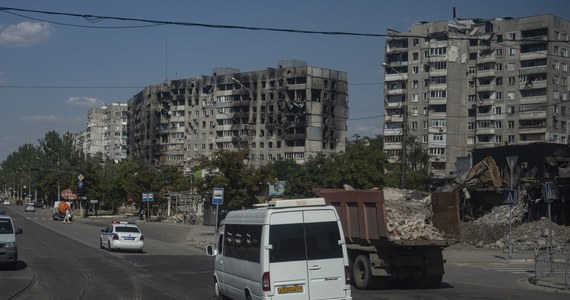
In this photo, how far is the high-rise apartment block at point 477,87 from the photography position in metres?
98.6

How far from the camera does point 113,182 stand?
94.7 meters

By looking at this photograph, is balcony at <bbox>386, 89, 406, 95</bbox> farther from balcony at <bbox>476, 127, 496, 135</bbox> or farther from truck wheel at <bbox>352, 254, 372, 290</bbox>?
truck wheel at <bbox>352, 254, 372, 290</bbox>

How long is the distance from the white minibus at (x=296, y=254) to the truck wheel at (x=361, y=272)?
22.3 ft

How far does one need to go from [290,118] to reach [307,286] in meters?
115

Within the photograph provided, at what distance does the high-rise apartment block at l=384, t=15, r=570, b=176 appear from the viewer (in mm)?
98562

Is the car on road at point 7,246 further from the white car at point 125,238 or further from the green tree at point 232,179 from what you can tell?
the green tree at point 232,179

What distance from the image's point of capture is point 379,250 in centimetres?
1973

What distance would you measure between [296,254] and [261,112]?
389ft

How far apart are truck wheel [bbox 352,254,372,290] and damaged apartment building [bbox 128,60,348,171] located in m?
95.1

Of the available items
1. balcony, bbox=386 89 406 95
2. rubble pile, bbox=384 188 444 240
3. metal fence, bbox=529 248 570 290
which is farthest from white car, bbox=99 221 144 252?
balcony, bbox=386 89 406 95

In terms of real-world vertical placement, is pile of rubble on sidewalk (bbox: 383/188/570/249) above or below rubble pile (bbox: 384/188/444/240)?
below

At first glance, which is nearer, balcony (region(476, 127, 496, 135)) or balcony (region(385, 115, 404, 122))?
balcony (region(476, 127, 496, 135))

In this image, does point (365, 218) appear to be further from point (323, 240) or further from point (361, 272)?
point (323, 240)

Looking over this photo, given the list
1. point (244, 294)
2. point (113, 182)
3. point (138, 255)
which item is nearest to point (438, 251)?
point (244, 294)
